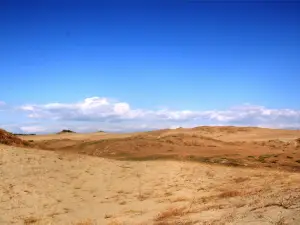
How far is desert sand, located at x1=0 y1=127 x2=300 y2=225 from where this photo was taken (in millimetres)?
12188

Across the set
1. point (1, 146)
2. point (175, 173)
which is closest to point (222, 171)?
point (175, 173)

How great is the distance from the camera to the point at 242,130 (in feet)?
125

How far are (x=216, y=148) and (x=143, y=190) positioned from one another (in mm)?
10100

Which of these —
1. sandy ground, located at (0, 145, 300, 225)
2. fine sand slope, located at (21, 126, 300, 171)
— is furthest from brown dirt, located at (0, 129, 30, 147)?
sandy ground, located at (0, 145, 300, 225)

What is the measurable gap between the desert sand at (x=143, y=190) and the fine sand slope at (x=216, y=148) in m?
0.24

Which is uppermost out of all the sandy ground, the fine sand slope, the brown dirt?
the brown dirt

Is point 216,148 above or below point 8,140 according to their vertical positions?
below

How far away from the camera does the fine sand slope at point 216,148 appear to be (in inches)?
906

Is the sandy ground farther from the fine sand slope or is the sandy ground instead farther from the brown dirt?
the brown dirt

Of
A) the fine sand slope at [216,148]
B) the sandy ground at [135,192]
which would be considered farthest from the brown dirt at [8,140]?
the sandy ground at [135,192]

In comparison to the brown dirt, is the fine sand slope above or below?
below

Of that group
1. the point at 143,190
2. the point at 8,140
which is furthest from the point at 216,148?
the point at 8,140

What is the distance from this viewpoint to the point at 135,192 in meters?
18.0

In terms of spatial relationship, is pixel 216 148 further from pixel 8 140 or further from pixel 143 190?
pixel 8 140
